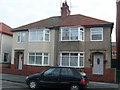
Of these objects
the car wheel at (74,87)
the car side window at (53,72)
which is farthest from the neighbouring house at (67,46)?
the car side window at (53,72)

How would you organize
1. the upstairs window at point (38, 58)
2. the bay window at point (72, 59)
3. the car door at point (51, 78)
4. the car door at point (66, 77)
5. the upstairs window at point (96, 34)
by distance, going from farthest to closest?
the upstairs window at point (38, 58)
the bay window at point (72, 59)
the upstairs window at point (96, 34)
the car door at point (51, 78)
the car door at point (66, 77)

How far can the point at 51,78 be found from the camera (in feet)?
34.5

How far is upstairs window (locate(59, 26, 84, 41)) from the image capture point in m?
17.1

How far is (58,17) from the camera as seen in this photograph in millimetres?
21312

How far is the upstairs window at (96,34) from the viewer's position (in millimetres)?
16628

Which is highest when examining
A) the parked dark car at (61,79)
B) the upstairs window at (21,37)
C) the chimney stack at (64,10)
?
the chimney stack at (64,10)

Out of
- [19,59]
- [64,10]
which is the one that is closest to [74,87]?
[19,59]

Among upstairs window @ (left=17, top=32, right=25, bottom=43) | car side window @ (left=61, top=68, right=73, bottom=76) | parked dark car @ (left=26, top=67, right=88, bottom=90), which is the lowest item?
parked dark car @ (left=26, top=67, right=88, bottom=90)

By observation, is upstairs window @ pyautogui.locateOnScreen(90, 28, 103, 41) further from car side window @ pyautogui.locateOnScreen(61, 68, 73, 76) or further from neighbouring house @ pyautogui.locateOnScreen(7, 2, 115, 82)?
car side window @ pyautogui.locateOnScreen(61, 68, 73, 76)

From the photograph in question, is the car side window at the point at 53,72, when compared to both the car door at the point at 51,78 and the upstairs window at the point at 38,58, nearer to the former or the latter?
the car door at the point at 51,78

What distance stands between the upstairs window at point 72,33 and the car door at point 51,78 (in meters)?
7.04

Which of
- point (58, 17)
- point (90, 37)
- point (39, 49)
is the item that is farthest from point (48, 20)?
point (90, 37)

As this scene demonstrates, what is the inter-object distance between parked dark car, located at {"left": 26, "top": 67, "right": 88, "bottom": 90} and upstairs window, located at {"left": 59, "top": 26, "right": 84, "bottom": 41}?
693cm

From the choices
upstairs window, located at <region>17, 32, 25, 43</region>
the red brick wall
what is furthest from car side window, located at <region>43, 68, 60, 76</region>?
upstairs window, located at <region>17, 32, 25, 43</region>
